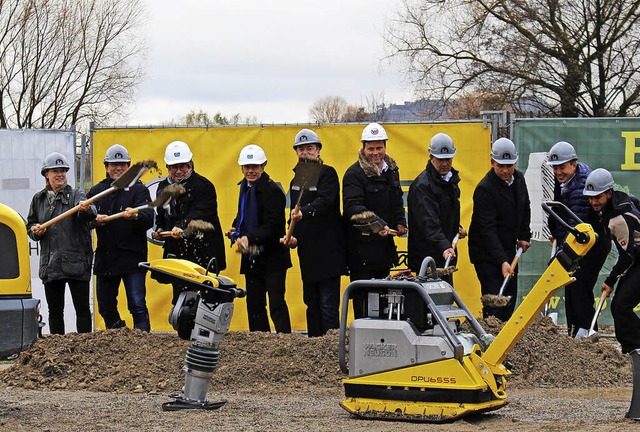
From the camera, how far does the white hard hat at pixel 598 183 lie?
36.8ft

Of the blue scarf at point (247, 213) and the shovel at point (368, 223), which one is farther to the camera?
the blue scarf at point (247, 213)

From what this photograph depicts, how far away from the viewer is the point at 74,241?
12.9m

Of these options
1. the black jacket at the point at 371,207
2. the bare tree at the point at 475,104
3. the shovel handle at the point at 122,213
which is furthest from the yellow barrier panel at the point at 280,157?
the bare tree at the point at 475,104

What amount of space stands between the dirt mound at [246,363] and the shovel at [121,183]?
136 cm

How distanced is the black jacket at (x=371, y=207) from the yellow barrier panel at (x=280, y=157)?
2.03 m

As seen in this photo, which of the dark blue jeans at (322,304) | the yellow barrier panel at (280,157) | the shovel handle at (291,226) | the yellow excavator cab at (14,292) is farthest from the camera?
the yellow barrier panel at (280,157)

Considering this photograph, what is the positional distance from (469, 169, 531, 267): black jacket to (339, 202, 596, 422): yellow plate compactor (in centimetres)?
359

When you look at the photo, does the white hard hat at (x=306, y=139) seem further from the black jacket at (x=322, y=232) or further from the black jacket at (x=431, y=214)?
the black jacket at (x=431, y=214)

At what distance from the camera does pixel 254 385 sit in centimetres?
1095

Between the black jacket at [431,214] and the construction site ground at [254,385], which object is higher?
the black jacket at [431,214]

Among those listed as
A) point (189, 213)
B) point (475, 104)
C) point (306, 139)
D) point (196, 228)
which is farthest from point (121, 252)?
point (475, 104)

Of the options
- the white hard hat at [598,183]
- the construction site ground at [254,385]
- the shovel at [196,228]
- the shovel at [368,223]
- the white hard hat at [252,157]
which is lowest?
the construction site ground at [254,385]

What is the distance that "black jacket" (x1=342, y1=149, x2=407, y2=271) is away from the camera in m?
12.2

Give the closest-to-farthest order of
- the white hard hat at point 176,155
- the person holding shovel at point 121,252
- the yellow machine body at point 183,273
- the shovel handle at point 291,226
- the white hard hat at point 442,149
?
→ the yellow machine body at point 183,273
the white hard hat at point 442,149
the shovel handle at point 291,226
the white hard hat at point 176,155
the person holding shovel at point 121,252
